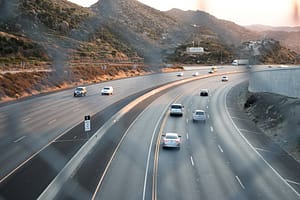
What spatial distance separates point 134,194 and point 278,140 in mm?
8462

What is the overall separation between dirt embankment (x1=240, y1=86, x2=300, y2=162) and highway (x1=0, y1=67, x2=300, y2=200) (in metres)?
0.98

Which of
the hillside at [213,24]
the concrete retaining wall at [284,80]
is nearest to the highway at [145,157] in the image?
the hillside at [213,24]

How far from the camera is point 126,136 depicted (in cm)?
1570

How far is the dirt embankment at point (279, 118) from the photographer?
1408cm

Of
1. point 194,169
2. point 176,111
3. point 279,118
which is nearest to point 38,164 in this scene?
point 194,169

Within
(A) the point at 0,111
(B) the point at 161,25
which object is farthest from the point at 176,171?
(A) the point at 0,111

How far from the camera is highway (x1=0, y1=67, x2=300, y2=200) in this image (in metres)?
8.77

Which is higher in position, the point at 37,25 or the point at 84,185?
the point at 37,25

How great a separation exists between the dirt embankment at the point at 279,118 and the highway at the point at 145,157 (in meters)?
0.98

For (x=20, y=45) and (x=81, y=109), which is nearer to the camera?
(x=81, y=109)

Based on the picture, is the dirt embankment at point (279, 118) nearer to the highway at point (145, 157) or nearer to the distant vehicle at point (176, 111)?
the highway at point (145, 157)

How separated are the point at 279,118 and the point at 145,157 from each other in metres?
7.58

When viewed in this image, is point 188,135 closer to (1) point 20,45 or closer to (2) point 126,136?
(2) point 126,136

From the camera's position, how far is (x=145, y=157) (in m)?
12.5
